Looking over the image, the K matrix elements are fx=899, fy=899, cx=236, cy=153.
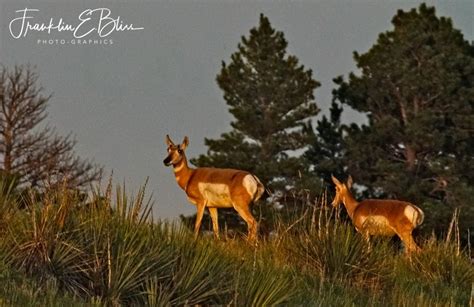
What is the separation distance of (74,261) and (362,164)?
2862cm

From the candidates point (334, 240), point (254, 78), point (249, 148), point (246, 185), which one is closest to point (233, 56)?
point (254, 78)

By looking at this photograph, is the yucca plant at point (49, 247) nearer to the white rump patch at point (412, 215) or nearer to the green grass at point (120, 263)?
the green grass at point (120, 263)

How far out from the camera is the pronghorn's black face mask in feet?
63.6

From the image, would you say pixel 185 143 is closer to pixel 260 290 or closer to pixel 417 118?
pixel 260 290

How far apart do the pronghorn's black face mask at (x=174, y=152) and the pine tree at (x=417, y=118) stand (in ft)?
50.1

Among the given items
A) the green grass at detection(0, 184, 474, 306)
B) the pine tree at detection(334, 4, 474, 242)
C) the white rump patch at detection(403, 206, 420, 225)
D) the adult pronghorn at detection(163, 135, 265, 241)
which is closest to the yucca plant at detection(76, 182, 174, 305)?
the green grass at detection(0, 184, 474, 306)

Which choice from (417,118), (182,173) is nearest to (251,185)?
(182,173)

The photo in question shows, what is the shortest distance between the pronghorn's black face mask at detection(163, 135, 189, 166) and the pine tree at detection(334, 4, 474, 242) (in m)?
15.3

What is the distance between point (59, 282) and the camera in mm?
8062

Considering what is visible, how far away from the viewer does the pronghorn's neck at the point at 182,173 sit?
1959cm

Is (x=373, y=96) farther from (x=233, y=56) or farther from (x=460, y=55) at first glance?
(x=233, y=56)

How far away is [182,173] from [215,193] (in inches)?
48.3

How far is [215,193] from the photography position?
741 inches

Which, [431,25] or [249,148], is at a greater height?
[431,25]
